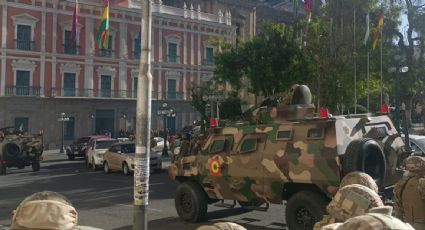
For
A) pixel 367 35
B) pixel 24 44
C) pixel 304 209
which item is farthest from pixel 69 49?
pixel 304 209

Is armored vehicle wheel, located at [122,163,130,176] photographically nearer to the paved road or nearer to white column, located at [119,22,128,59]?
the paved road

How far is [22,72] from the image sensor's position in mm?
45781

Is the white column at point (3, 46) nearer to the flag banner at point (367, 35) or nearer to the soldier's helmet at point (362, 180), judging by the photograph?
the flag banner at point (367, 35)

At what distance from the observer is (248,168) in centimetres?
1067

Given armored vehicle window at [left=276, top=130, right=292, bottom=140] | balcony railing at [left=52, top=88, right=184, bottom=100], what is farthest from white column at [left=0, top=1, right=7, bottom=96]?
armored vehicle window at [left=276, top=130, right=292, bottom=140]

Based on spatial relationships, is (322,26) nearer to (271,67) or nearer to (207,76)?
(271,67)

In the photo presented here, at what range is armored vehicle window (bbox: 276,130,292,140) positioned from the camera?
33.8 ft

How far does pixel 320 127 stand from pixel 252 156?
1.53 m

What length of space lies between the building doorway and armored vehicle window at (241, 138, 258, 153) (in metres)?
40.0

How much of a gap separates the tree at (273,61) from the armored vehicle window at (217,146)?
1554cm

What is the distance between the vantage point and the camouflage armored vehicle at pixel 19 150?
2402 cm

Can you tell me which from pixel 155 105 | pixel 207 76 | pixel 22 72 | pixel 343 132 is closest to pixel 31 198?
pixel 343 132

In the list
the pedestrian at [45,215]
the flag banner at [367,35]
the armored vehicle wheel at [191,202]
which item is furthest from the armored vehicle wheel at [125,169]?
the pedestrian at [45,215]

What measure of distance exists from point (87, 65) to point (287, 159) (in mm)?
41738
